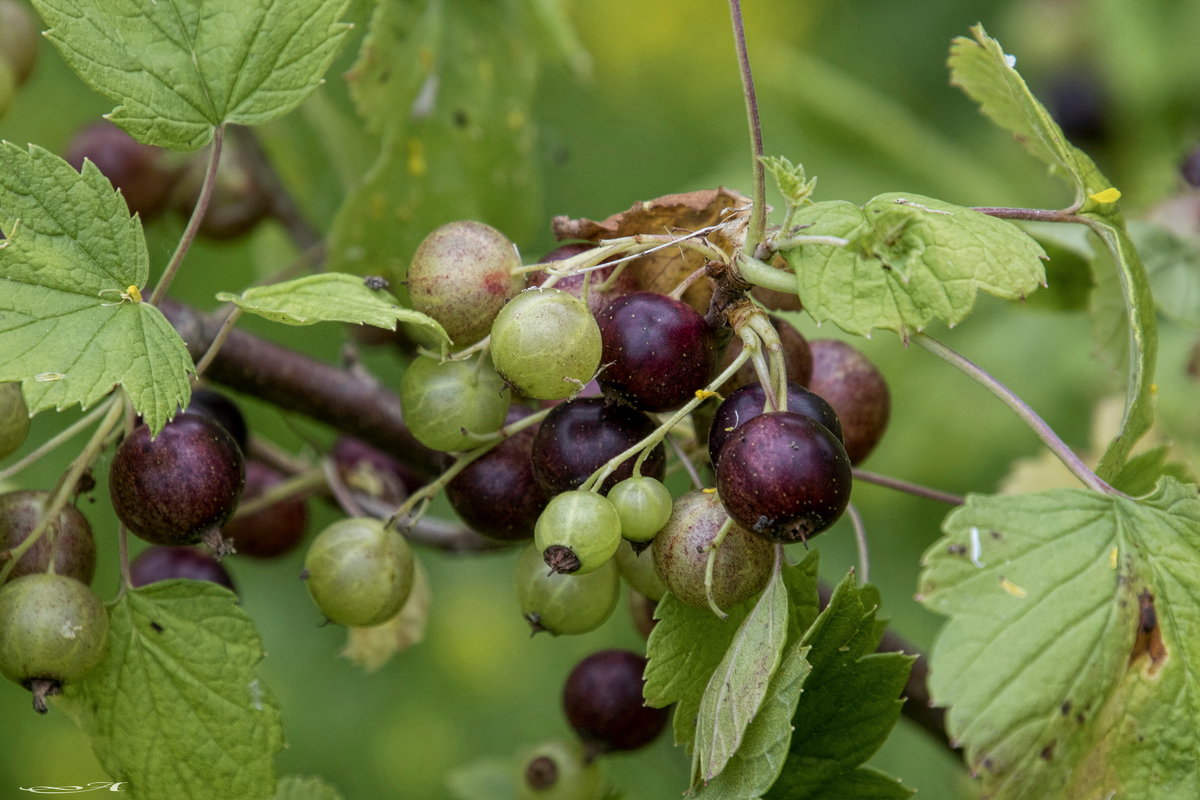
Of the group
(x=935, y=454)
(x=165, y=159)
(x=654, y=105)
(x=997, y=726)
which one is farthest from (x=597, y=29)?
→ (x=997, y=726)

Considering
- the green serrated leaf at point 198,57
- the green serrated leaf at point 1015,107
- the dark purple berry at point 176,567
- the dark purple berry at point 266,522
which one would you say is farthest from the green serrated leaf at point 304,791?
the green serrated leaf at point 1015,107

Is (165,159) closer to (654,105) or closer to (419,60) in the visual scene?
(419,60)

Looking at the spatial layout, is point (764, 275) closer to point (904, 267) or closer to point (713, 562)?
point (904, 267)

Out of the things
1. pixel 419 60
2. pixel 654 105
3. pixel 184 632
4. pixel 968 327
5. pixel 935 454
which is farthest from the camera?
pixel 654 105

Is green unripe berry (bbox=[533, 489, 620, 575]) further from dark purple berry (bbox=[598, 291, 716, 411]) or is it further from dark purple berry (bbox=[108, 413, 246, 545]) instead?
dark purple berry (bbox=[108, 413, 246, 545])

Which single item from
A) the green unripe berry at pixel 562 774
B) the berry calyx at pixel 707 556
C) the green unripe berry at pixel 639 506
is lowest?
the green unripe berry at pixel 562 774

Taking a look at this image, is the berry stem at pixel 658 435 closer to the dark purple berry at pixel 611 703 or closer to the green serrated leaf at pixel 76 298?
the green serrated leaf at pixel 76 298

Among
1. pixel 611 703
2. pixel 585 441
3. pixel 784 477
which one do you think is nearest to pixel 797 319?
pixel 611 703
